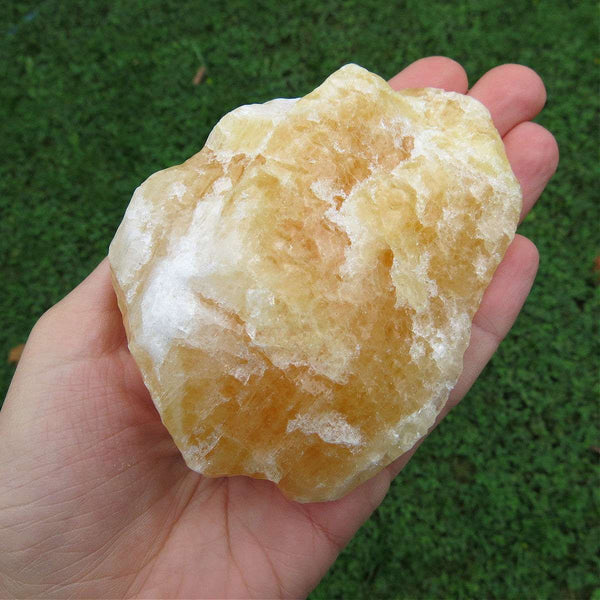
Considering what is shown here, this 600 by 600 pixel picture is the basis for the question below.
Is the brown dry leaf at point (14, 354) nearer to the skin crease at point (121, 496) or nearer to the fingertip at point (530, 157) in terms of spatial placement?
the skin crease at point (121, 496)

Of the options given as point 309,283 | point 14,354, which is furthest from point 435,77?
point 14,354

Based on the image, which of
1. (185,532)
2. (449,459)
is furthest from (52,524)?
(449,459)

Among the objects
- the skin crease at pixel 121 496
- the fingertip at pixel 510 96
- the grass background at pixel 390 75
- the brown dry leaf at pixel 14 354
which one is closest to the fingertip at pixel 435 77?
the fingertip at pixel 510 96

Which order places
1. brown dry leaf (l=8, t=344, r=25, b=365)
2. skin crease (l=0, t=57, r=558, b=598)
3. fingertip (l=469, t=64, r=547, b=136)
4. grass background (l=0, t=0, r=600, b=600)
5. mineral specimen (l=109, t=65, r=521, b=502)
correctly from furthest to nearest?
brown dry leaf (l=8, t=344, r=25, b=365), grass background (l=0, t=0, r=600, b=600), fingertip (l=469, t=64, r=547, b=136), skin crease (l=0, t=57, r=558, b=598), mineral specimen (l=109, t=65, r=521, b=502)

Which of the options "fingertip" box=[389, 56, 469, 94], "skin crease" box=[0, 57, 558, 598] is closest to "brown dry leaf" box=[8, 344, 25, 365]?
"skin crease" box=[0, 57, 558, 598]

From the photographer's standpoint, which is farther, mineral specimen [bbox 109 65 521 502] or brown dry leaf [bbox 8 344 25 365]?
brown dry leaf [bbox 8 344 25 365]

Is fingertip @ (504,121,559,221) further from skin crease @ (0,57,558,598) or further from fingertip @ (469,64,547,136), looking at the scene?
skin crease @ (0,57,558,598)

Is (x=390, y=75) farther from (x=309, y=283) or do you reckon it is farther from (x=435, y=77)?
(x=309, y=283)
